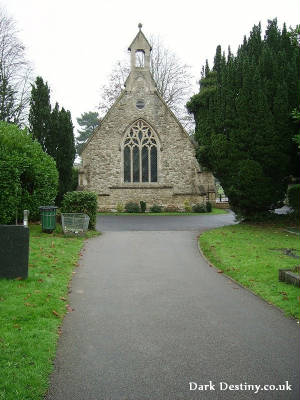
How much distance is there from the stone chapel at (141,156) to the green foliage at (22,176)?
1180 cm

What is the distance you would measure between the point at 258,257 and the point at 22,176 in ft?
34.5

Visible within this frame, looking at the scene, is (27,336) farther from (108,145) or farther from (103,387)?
(108,145)

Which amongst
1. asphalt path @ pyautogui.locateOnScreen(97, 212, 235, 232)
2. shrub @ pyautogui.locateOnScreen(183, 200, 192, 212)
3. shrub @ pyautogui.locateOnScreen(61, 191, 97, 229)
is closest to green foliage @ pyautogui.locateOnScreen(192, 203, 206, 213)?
shrub @ pyautogui.locateOnScreen(183, 200, 192, 212)

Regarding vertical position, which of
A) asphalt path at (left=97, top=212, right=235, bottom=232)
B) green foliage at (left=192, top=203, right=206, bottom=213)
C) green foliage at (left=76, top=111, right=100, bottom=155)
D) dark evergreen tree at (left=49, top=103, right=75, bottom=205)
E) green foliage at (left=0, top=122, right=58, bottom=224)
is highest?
green foliage at (left=76, top=111, right=100, bottom=155)

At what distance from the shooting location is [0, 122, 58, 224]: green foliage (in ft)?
45.2

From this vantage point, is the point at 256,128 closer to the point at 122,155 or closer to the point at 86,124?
the point at 122,155

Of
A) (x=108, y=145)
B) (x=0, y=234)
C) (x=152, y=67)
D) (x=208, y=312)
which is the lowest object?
(x=208, y=312)

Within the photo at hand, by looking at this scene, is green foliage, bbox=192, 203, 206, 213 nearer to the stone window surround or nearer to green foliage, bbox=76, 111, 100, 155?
the stone window surround

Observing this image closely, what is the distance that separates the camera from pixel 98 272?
8.95m

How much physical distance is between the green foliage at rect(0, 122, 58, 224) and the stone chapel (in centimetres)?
1180

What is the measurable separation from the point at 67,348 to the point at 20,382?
0.95 metres

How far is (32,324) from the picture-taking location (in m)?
5.27

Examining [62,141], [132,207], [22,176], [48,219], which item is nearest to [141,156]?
[132,207]

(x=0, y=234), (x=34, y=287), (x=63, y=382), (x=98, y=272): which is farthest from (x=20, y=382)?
(x=98, y=272)
